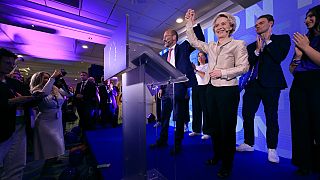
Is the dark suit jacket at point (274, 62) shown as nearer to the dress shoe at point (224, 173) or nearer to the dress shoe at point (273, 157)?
the dress shoe at point (273, 157)

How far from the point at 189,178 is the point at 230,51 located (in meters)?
1.15

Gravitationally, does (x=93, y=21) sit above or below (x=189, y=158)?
above

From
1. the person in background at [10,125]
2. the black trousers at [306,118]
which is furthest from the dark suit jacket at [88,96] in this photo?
the black trousers at [306,118]

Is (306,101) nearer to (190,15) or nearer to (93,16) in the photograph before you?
(190,15)

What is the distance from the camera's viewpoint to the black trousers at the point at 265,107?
1.77 meters

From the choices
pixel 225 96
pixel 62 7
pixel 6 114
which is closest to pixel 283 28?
pixel 225 96

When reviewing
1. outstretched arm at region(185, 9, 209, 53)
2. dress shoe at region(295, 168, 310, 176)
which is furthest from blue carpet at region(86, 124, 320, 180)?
outstretched arm at region(185, 9, 209, 53)

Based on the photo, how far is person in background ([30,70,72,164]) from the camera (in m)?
2.01

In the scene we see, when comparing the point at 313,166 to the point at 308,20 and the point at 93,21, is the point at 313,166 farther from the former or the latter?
the point at 93,21

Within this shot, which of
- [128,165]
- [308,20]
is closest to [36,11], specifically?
[128,165]

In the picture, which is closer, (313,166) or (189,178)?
(189,178)

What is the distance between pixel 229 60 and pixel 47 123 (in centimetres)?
A: 230

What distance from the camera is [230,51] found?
139cm

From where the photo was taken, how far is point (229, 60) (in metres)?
1.40
